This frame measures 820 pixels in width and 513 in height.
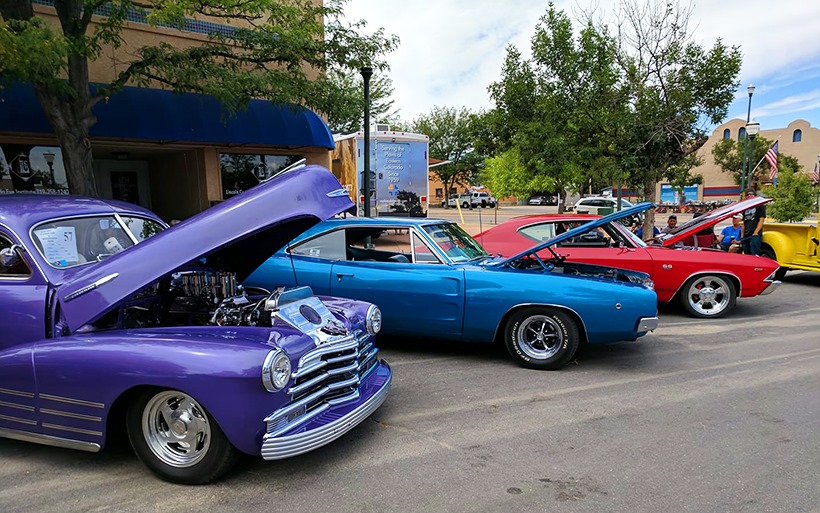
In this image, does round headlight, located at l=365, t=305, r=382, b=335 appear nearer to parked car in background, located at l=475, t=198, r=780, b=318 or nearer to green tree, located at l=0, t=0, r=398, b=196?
parked car in background, located at l=475, t=198, r=780, b=318

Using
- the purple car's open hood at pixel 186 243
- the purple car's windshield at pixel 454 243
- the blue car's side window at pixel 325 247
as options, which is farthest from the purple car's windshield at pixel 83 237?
the purple car's windshield at pixel 454 243

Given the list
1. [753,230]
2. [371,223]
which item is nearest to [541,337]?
[371,223]

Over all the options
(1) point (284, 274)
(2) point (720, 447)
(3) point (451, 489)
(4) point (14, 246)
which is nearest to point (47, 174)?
(1) point (284, 274)

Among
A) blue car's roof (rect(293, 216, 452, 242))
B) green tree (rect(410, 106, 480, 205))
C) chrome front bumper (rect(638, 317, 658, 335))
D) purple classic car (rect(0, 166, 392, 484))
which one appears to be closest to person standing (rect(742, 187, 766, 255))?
chrome front bumper (rect(638, 317, 658, 335))

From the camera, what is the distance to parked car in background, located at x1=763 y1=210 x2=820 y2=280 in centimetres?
921

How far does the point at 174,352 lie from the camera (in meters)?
2.94

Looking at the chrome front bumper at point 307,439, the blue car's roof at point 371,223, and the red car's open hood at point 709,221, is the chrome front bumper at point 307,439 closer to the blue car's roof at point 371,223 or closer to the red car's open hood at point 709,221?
the blue car's roof at point 371,223

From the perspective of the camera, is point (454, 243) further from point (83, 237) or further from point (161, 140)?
point (161, 140)

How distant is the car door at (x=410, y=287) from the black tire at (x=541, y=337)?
56 cm

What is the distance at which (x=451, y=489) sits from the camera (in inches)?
121

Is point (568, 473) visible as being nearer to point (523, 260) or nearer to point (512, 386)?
point (512, 386)

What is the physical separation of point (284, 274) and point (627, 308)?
11.7ft

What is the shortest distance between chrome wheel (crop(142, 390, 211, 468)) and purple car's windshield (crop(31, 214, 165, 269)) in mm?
Answer: 1340

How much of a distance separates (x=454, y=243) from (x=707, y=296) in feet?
13.9
